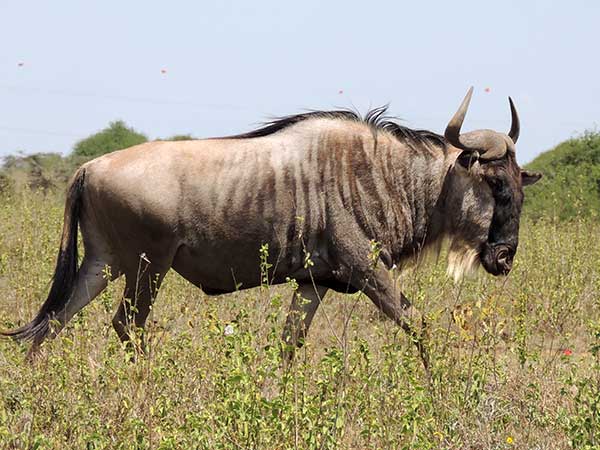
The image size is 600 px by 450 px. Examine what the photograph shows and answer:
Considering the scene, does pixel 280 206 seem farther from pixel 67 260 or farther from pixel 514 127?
pixel 514 127

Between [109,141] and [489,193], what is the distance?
18488mm

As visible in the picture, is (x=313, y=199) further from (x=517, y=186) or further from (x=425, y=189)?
(x=517, y=186)

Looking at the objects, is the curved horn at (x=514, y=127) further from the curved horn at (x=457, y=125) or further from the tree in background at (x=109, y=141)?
the tree in background at (x=109, y=141)

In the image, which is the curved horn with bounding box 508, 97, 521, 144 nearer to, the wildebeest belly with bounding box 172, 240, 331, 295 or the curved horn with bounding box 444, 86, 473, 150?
the curved horn with bounding box 444, 86, 473, 150

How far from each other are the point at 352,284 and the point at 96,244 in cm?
143

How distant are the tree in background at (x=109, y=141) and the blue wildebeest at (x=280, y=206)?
57.3ft

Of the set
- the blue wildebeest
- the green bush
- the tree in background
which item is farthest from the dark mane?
the tree in background

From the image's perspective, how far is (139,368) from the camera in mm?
3562

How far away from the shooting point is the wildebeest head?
589 centimetres

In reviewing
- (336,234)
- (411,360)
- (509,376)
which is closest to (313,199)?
(336,234)

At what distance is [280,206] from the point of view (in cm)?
555

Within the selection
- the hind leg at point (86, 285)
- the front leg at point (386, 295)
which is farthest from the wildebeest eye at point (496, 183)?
the hind leg at point (86, 285)

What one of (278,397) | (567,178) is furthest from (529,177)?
(567,178)

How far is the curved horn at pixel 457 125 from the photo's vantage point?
5638 millimetres
